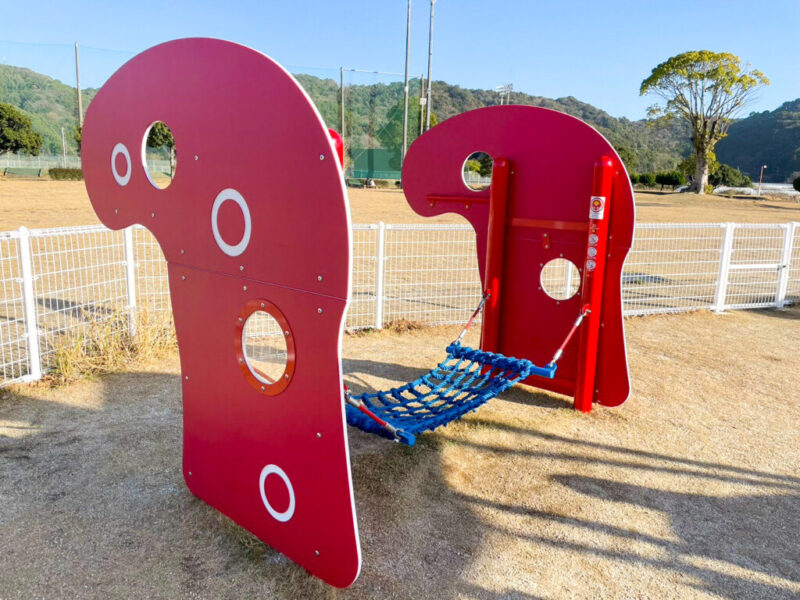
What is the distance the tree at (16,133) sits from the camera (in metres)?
40.6

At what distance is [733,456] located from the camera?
368cm

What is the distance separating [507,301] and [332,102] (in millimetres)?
34864

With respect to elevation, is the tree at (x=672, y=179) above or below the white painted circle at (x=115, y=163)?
above

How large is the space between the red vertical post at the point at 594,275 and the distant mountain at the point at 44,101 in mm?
41712

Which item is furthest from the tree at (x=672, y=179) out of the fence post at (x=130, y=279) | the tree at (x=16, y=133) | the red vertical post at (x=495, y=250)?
the fence post at (x=130, y=279)

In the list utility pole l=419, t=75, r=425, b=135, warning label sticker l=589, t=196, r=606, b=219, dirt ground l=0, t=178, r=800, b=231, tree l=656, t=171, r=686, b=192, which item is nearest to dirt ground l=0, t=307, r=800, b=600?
warning label sticker l=589, t=196, r=606, b=219

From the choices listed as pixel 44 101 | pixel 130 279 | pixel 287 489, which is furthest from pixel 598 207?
pixel 44 101

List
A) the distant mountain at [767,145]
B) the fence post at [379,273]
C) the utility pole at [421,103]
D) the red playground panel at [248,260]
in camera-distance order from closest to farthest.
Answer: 1. the red playground panel at [248,260]
2. the fence post at [379,273]
3. the utility pole at [421,103]
4. the distant mountain at [767,145]

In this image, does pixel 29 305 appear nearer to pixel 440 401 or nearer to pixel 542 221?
pixel 440 401

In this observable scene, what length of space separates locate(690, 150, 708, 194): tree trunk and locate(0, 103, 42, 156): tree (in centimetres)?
4313

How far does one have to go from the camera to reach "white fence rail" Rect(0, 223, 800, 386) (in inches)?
178

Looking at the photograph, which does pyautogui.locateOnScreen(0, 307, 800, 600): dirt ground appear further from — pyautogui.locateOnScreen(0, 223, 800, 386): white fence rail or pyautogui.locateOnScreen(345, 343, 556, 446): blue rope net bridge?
pyautogui.locateOnScreen(0, 223, 800, 386): white fence rail

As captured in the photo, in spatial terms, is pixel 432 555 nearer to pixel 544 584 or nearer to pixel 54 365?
pixel 544 584

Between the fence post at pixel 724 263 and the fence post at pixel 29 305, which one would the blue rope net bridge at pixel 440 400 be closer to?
the fence post at pixel 29 305
